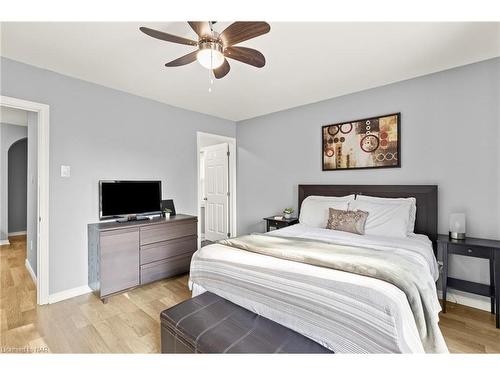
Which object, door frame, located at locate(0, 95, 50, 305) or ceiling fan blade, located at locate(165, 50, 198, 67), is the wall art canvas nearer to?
ceiling fan blade, located at locate(165, 50, 198, 67)

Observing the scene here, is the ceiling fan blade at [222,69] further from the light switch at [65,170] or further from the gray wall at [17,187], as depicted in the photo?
the gray wall at [17,187]

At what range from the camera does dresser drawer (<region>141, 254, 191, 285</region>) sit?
2.82 metres

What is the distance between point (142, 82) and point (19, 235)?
17.5 ft

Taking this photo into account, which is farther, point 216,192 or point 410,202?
point 216,192

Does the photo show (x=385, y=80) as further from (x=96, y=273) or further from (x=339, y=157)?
(x=96, y=273)

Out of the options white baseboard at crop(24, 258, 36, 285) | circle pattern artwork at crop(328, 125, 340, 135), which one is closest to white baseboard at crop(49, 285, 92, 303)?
white baseboard at crop(24, 258, 36, 285)

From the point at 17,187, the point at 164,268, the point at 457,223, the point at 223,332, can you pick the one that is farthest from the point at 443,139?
the point at 17,187

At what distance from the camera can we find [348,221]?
8.52ft

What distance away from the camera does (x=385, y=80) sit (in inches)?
109

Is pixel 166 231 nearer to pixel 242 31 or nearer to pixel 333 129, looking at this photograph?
pixel 242 31

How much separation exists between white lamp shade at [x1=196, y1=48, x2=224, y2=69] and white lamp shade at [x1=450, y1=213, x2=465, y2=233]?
2.62 m

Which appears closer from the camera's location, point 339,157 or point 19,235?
point 339,157

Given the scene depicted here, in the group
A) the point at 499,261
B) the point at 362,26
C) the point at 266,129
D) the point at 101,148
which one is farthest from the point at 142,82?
the point at 499,261

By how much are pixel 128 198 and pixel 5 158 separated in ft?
13.5
